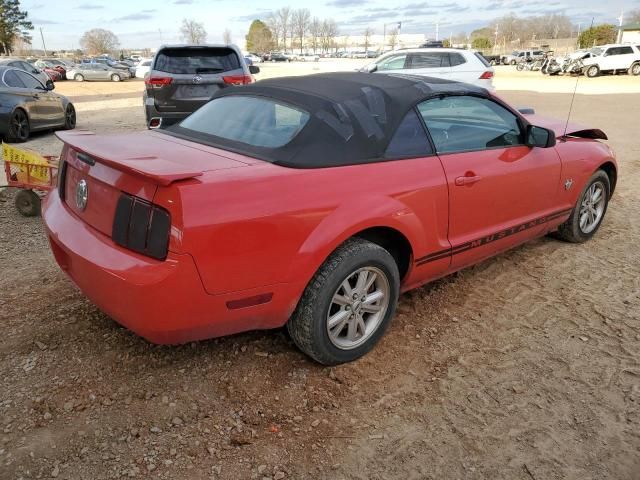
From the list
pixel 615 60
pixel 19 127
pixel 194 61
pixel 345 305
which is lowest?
pixel 345 305

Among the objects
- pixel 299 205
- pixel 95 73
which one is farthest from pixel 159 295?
pixel 95 73

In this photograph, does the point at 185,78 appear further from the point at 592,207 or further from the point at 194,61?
the point at 592,207

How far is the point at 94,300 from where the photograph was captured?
261 centimetres

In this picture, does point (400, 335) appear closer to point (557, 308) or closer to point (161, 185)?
point (557, 308)

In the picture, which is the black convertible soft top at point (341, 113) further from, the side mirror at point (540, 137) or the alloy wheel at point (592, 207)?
the alloy wheel at point (592, 207)

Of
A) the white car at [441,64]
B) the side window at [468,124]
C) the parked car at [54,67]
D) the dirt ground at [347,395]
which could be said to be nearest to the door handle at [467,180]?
the side window at [468,124]

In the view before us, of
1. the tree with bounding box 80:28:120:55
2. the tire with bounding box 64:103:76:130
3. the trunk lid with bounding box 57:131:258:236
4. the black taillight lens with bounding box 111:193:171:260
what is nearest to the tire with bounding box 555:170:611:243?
the trunk lid with bounding box 57:131:258:236

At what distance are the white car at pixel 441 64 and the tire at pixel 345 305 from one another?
34.8 ft

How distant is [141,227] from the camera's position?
2314mm

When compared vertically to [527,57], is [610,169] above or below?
above

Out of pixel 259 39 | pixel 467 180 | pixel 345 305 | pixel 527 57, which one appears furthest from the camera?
pixel 259 39

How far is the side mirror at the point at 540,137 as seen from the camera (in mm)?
3722

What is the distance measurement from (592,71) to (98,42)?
91.1 metres

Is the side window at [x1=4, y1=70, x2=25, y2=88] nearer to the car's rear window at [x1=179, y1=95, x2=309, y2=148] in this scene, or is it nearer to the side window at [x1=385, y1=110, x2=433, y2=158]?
the car's rear window at [x1=179, y1=95, x2=309, y2=148]
